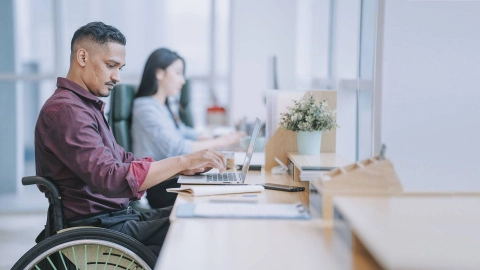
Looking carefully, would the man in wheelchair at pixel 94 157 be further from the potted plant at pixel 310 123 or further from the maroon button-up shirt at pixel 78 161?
the potted plant at pixel 310 123

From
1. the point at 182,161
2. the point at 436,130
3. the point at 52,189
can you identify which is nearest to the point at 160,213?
the point at 182,161

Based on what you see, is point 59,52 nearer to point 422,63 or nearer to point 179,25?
point 179,25

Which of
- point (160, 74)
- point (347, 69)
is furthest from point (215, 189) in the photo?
point (160, 74)

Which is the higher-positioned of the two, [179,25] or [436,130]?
[179,25]

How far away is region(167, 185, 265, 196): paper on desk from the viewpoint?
6.73 feet

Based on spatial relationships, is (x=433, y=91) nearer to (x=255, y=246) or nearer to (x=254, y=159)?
(x=255, y=246)

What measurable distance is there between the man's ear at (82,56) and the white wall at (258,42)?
9.70 feet

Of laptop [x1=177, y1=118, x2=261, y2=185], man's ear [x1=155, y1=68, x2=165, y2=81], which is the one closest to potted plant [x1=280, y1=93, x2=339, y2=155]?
laptop [x1=177, y1=118, x2=261, y2=185]

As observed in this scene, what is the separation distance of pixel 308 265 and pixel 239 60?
3.94 m

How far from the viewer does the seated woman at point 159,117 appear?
3.59 meters

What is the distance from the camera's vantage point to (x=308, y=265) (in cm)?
130

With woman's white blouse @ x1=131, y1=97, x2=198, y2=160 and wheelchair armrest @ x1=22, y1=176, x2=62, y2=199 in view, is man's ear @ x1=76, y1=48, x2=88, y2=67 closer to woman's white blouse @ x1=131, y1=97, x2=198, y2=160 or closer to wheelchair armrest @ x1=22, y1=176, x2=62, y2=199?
wheelchair armrest @ x1=22, y1=176, x2=62, y2=199

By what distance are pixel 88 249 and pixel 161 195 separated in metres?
1.28

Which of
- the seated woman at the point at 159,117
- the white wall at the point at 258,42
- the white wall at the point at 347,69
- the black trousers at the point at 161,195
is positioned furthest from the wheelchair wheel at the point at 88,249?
the white wall at the point at 258,42
